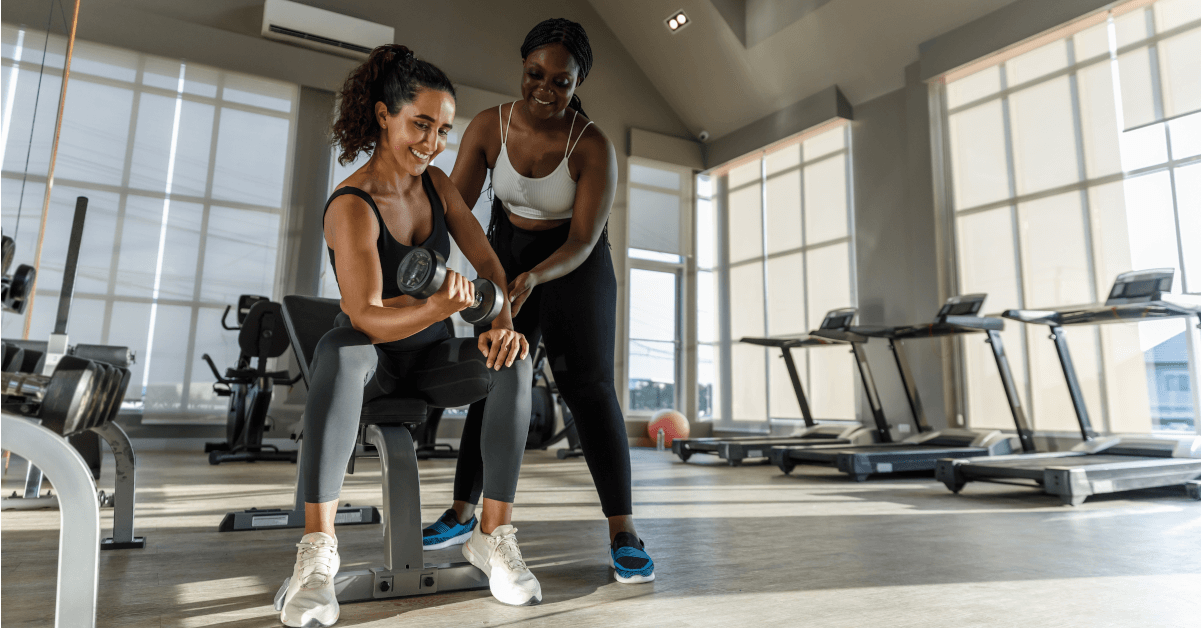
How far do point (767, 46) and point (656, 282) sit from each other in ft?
9.12

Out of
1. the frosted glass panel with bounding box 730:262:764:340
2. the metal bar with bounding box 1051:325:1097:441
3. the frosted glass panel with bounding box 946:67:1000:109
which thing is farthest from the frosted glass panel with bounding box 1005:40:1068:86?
the frosted glass panel with bounding box 730:262:764:340

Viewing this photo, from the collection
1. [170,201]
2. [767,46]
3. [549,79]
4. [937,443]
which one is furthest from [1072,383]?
[170,201]

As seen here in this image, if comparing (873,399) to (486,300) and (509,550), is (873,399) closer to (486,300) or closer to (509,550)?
(509,550)

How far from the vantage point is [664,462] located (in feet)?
17.2

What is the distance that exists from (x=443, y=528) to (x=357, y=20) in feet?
20.0

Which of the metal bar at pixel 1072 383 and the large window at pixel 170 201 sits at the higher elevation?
the large window at pixel 170 201

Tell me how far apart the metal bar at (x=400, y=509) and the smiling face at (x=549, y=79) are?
83 centimetres

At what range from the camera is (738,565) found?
156 cm

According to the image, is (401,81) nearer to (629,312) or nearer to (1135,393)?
(1135,393)

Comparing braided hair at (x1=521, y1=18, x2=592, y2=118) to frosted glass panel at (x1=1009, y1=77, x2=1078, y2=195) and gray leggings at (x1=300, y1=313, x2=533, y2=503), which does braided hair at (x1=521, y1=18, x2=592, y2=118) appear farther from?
frosted glass panel at (x1=1009, y1=77, x2=1078, y2=195)

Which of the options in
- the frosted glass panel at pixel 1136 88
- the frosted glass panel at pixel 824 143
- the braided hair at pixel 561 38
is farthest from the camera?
the frosted glass panel at pixel 824 143

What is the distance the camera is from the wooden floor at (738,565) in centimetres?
115

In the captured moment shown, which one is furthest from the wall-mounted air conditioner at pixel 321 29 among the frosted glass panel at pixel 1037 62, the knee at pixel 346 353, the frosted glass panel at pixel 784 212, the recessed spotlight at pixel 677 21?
the knee at pixel 346 353

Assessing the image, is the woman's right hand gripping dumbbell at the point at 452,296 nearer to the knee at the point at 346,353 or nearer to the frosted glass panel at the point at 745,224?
the knee at the point at 346,353
